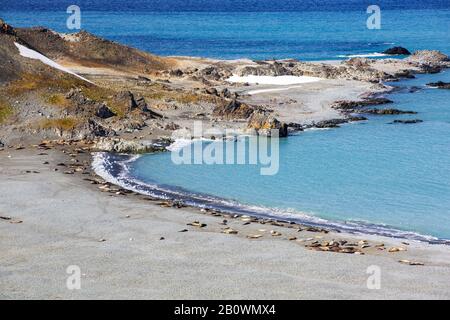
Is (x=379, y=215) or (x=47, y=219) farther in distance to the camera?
(x=379, y=215)

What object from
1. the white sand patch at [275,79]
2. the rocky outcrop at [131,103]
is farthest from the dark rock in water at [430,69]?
the rocky outcrop at [131,103]

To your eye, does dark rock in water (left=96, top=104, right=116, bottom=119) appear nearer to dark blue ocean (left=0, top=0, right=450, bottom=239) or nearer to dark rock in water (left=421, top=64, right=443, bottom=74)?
dark blue ocean (left=0, top=0, right=450, bottom=239)

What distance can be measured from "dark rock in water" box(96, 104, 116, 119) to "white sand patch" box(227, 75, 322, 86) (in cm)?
2267

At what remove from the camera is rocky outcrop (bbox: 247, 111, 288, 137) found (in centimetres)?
4782

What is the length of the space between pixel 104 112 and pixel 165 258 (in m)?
22.8

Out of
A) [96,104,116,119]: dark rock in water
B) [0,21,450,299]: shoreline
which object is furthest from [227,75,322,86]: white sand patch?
[96,104,116,119]: dark rock in water

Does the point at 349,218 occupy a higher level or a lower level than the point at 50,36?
lower

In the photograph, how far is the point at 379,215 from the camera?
32875 mm

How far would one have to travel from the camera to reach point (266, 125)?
48094 mm

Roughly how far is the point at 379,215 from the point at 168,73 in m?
38.2

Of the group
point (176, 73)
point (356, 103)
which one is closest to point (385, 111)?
point (356, 103)

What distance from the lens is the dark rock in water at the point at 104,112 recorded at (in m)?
47.5
